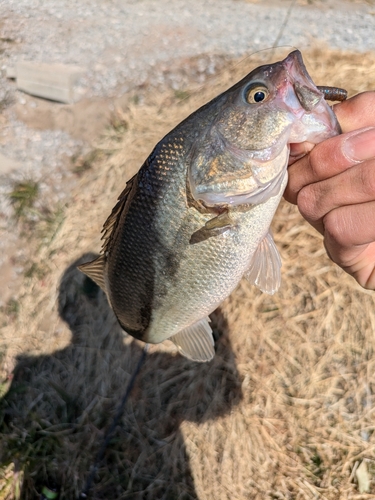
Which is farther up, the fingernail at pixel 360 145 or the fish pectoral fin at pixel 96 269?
the fingernail at pixel 360 145

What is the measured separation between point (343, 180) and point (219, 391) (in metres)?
2.01

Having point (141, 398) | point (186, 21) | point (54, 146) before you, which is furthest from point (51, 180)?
point (186, 21)

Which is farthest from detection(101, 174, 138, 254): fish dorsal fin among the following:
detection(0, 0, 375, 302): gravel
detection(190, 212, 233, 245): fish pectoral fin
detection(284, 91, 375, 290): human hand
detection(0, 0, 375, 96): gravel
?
detection(0, 0, 375, 96): gravel

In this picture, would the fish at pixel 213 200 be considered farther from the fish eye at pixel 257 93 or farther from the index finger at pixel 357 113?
the index finger at pixel 357 113

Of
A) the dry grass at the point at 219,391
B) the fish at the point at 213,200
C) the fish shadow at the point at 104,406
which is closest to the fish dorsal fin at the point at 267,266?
the fish at the point at 213,200

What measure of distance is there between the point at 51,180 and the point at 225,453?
12.3ft

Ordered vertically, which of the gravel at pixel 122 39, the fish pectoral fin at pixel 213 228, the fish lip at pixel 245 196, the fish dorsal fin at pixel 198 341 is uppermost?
the fish lip at pixel 245 196

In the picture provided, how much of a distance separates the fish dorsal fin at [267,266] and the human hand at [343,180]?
20 centimetres

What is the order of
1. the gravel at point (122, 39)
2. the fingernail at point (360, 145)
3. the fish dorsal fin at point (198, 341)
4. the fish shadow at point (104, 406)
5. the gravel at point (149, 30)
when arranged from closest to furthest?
the fingernail at point (360, 145)
the fish dorsal fin at point (198, 341)
the fish shadow at point (104, 406)
the gravel at point (122, 39)
the gravel at point (149, 30)

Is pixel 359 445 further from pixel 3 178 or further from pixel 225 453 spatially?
pixel 3 178

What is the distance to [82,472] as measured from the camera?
3.41m

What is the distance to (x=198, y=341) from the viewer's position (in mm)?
1985

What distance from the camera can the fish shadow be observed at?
10.3 ft

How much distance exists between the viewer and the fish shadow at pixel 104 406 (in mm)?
3133
